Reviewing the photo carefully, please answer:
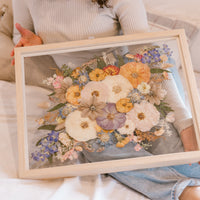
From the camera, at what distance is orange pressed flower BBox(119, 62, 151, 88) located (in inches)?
25.6

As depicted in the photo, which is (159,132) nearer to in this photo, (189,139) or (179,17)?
(189,139)

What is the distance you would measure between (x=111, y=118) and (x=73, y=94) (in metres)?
0.14

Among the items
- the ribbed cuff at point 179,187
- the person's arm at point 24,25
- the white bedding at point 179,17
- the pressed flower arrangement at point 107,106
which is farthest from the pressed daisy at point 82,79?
the white bedding at point 179,17

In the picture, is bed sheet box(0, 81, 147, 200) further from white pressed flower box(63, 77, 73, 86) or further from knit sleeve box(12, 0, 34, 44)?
knit sleeve box(12, 0, 34, 44)

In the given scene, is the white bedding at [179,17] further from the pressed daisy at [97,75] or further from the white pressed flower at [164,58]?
the pressed daisy at [97,75]

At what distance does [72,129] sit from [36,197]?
0.25 meters

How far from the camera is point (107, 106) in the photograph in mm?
632

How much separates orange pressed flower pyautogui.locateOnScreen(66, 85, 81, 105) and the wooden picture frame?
0.44 ft

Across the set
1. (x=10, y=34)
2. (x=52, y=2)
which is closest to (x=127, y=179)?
(x=52, y=2)

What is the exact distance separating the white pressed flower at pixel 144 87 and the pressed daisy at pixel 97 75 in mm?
118

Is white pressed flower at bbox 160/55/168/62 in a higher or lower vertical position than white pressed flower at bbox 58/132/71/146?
higher

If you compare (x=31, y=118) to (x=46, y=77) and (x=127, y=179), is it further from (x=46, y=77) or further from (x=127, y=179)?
(x=127, y=179)


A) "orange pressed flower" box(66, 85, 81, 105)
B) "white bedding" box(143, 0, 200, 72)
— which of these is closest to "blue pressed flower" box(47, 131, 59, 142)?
"orange pressed flower" box(66, 85, 81, 105)

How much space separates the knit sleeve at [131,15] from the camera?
0.81 m
